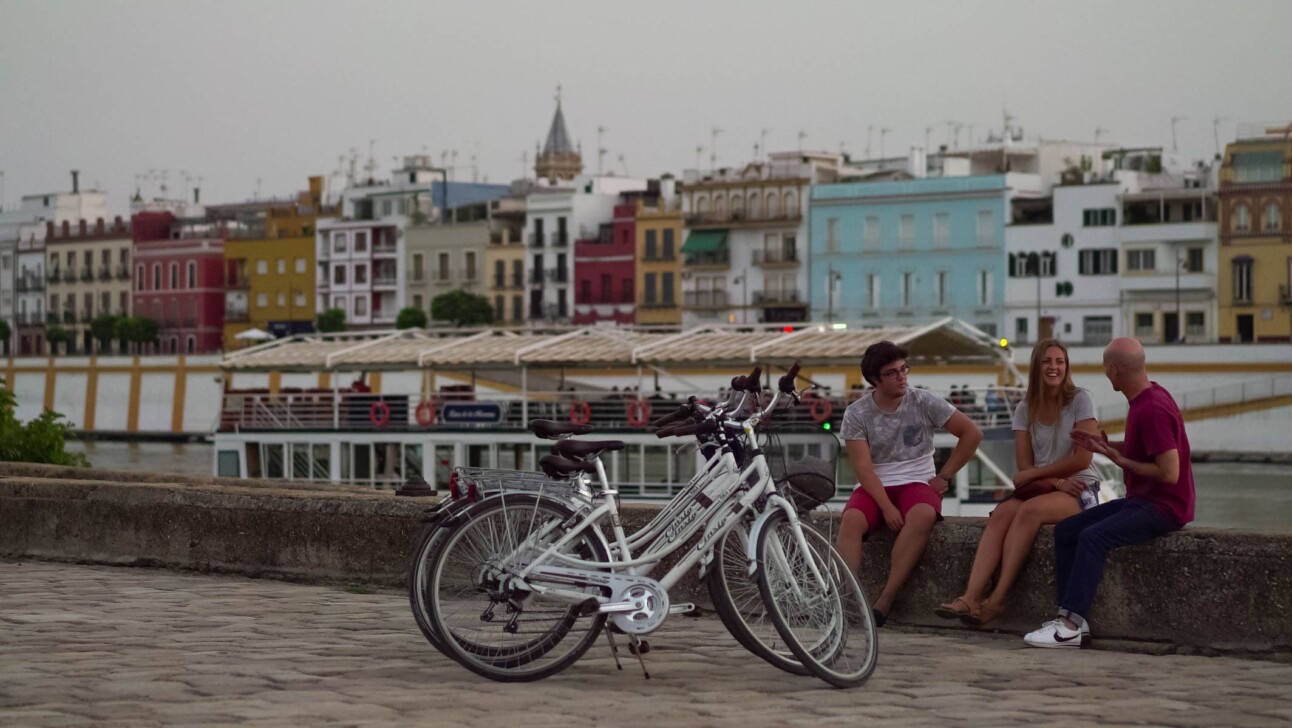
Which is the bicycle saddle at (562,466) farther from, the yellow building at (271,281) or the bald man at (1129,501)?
the yellow building at (271,281)

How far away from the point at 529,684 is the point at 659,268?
91.9m

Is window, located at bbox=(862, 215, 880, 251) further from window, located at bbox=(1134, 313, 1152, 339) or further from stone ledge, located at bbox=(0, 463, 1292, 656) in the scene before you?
stone ledge, located at bbox=(0, 463, 1292, 656)

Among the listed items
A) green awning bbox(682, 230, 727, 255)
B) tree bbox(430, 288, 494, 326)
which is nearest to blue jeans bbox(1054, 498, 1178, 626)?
green awning bbox(682, 230, 727, 255)

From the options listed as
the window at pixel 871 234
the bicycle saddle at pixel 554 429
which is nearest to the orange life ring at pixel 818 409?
the bicycle saddle at pixel 554 429

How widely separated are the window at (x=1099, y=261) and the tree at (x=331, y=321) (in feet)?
124

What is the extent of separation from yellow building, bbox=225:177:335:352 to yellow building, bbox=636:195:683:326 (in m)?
20.5

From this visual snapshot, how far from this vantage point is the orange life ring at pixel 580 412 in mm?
35841

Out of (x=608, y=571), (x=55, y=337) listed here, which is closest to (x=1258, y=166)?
(x=55, y=337)

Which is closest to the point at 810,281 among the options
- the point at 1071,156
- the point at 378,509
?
the point at 1071,156

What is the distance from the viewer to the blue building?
88.1 m

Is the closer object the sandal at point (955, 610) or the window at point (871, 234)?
the sandal at point (955, 610)

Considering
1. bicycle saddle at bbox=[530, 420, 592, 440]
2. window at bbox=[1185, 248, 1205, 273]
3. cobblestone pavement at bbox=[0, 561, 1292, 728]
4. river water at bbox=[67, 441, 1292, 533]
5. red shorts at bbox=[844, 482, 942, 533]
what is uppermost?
window at bbox=[1185, 248, 1205, 273]

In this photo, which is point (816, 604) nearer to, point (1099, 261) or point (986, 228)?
point (1099, 261)

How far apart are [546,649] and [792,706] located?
921 millimetres
